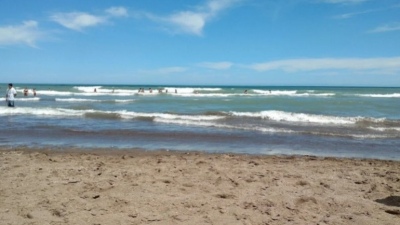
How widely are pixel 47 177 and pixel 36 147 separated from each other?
12.6 feet

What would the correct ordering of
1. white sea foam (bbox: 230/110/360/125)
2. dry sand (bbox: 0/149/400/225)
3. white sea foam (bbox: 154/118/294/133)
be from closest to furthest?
dry sand (bbox: 0/149/400/225) < white sea foam (bbox: 154/118/294/133) < white sea foam (bbox: 230/110/360/125)

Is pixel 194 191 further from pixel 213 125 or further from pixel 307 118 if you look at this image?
pixel 307 118

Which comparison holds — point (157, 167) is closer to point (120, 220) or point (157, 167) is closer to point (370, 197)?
point (120, 220)

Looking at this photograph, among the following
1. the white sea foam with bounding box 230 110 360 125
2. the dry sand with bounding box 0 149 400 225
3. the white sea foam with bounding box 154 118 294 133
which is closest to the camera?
the dry sand with bounding box 0 149 400 225

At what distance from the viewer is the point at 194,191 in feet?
16.1

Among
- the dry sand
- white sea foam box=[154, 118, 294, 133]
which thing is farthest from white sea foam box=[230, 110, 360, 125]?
the dry sand

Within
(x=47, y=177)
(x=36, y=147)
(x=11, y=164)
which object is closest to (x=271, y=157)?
(x=47, y=177)

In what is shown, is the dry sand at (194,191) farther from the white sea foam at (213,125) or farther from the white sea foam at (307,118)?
the white sea foam at (307,118)

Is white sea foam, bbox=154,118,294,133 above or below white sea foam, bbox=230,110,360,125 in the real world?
below

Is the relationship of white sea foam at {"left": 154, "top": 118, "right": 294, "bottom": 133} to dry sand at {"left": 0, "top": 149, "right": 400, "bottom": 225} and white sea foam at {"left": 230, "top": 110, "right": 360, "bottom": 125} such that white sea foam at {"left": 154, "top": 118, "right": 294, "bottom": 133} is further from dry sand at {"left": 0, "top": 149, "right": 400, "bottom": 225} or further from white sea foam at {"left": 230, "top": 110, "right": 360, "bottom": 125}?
dry sand at {"left": 0, "top": 149, "right": 400, "bottom": 225}

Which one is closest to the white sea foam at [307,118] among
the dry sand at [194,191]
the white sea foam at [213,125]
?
the white sea foam at [213,125]

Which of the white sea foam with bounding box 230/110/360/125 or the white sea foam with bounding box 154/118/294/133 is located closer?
the white sea foam with bounding box 154/118/294/133

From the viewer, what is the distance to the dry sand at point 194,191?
3969 mm

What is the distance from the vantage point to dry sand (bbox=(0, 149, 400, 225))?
3.97 metres
